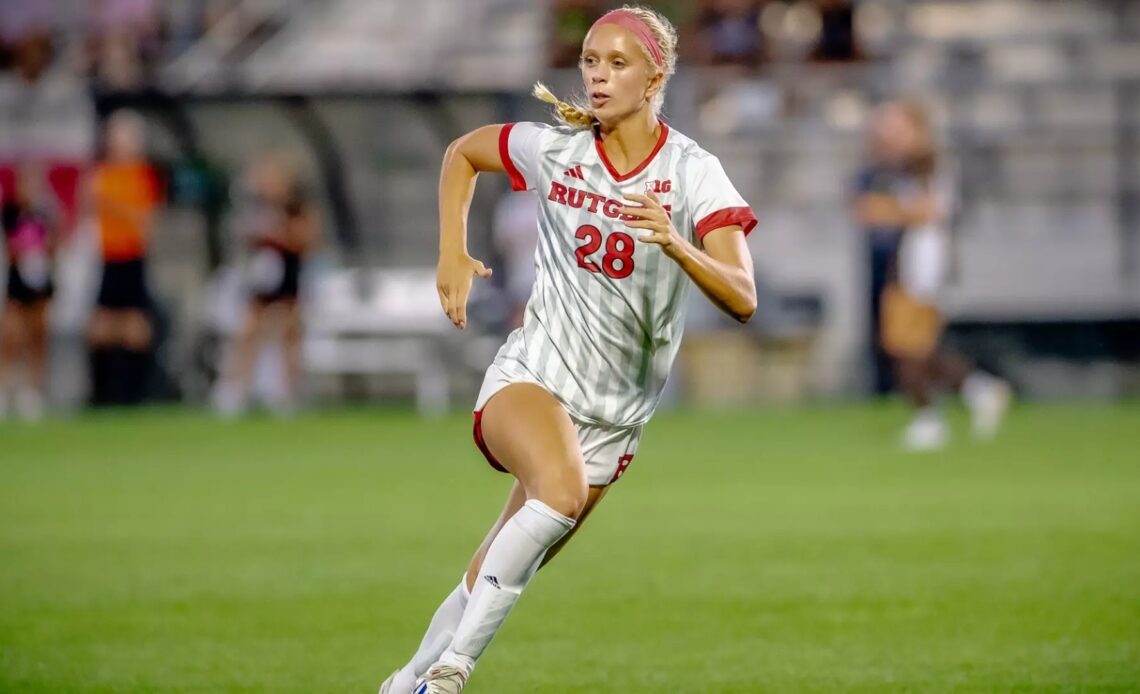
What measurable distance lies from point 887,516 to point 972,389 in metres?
6.57

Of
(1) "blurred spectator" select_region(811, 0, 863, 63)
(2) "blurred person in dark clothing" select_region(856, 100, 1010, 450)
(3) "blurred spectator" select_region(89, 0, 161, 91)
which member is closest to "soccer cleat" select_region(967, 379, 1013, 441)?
(2) "blurred person in dark clothing" select_region(856, 100, 1010, 450)

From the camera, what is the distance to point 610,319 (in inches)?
235

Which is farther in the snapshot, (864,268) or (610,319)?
(864,268)

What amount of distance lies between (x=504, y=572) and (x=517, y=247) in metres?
15.8

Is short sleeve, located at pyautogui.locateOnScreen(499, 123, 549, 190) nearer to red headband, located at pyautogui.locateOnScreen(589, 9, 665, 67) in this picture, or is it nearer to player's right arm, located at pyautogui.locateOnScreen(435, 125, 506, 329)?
player's right arm, located at pyautogui.locateOnScreen(435, 125, 506, 329)

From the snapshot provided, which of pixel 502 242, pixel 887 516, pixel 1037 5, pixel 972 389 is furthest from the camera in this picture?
pixel 1037 5

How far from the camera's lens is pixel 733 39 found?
80.8 feet

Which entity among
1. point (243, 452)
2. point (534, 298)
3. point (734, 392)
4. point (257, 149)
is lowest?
point (734, 392)

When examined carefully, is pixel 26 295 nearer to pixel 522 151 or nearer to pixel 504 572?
pixel 522 151

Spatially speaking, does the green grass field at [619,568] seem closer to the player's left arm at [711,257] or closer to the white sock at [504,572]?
the white sock at [504,572]

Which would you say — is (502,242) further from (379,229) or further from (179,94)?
(179,94)

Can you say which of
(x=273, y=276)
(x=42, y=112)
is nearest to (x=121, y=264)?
(x=273, y=276)

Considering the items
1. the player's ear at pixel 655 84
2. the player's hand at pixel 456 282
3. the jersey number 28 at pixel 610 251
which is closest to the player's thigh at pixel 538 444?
the player's hand at pixel 456 282

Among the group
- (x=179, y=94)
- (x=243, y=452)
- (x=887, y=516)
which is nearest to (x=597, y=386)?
(x=887, y=516)
